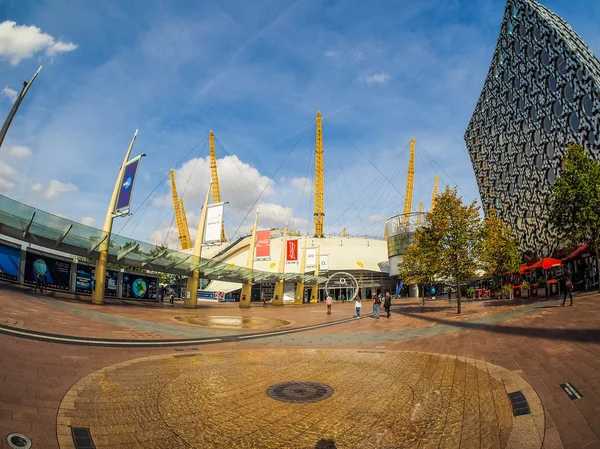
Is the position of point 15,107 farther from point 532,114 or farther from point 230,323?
point 532,114

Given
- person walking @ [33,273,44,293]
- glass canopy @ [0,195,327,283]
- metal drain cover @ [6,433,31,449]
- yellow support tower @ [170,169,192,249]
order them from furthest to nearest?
yellow support tower @ [170,169,192,249] → person walking @ [33,273,44,293] → glass canopy @ [0,195,327,283] → metal drain cover @ [6,433,31,449]

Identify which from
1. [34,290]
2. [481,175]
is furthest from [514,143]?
[34,290]

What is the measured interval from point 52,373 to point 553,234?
153 ft

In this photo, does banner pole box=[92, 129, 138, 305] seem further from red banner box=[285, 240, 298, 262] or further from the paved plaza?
red banner box=[285, 240, 298, 262]

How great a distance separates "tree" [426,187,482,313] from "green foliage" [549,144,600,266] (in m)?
6.95

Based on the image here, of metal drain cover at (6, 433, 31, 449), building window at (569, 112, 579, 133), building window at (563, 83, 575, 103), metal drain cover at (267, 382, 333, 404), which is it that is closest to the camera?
metal drain cover at (6, 433, 31, 449)

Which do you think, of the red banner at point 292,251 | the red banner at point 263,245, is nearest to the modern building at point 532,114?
the red banner at point 263,245

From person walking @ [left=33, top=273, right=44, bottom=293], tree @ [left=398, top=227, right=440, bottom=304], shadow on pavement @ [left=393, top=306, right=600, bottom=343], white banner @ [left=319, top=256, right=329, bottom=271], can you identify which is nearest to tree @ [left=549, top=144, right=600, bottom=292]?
tree @ [left=398, top=227, right=440, bottom=304]

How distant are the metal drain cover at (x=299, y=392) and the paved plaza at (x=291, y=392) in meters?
0.03

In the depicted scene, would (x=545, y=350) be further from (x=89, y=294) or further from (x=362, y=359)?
(x=89, y=294)

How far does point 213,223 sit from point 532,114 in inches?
1565

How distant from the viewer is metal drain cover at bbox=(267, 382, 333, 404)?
228 inches

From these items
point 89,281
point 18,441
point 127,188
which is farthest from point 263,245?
point 18,441

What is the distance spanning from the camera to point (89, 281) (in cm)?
2564
